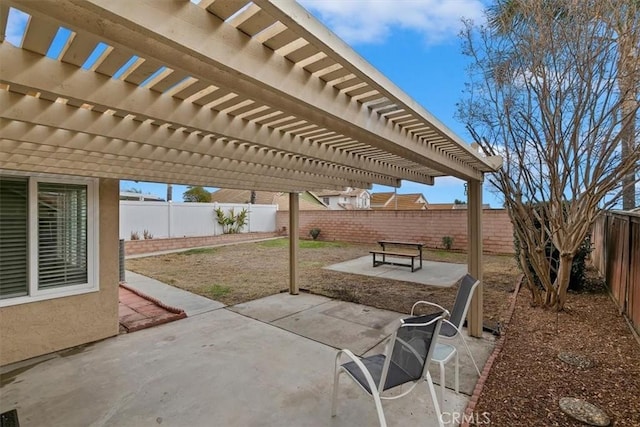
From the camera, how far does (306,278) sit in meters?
8.27

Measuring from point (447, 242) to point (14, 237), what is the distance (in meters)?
13.2

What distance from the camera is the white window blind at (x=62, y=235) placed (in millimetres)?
3857

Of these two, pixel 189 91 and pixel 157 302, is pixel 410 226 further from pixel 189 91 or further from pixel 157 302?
pixel 189 91

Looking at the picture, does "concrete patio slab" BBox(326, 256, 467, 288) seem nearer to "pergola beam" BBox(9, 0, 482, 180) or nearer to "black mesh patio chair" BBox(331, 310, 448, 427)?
"black mesh patio chair" BBox(331, 310, 448, 427)

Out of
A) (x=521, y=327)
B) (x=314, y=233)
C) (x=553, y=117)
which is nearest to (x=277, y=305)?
(x=521, y=327)

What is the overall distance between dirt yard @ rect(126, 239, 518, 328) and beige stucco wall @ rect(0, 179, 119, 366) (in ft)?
7.15

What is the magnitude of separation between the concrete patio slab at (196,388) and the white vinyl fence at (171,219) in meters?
10.7

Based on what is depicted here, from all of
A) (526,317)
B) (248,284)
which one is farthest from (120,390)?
(526,317)

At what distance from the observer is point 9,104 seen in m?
1.81

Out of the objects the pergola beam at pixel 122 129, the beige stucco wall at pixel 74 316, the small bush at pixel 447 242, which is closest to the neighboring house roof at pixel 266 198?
the small bush at pixel 447 242

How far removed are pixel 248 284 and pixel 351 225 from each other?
371 inches

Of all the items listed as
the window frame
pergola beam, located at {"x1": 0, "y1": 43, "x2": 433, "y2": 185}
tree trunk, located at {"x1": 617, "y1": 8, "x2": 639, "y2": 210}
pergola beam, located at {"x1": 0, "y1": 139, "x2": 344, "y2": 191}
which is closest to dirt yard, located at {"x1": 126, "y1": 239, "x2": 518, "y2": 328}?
the window frame

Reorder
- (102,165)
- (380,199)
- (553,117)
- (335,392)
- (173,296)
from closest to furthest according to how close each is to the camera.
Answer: (335,392), (102,165), (553,117), (173,296), (380,199)

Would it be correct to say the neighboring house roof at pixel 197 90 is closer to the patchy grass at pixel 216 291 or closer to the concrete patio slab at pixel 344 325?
the concrete patio slab at pixel 344 325
